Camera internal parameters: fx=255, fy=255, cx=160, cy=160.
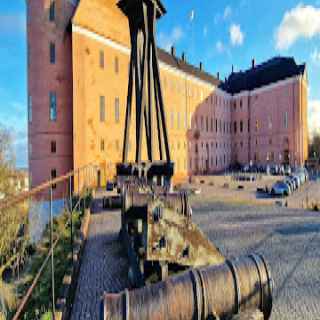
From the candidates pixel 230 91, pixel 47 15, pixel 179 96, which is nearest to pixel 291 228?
pixel 47 15

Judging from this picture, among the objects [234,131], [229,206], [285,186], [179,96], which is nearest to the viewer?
[229,206]

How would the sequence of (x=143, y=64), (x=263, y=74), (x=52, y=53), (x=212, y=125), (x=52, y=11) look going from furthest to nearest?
(x=263, y=74) → (x=212, y=125) → (x=52, y=53) → (x=52, y=11) → (x=143, y=64)

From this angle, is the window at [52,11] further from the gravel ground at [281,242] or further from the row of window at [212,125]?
the row of window at [212,125]

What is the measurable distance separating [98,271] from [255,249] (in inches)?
136

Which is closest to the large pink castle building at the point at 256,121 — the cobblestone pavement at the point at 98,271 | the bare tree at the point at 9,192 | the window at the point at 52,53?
the window at the point at 52,53

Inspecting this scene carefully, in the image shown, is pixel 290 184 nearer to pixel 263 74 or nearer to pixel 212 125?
pixel 212 125

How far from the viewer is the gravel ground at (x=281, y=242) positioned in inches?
139

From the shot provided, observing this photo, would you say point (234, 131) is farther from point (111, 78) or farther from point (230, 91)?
point (111, 78)

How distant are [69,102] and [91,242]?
55.4 feet

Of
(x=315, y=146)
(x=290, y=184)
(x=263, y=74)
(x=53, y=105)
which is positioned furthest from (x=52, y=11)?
(x=315, y=146)

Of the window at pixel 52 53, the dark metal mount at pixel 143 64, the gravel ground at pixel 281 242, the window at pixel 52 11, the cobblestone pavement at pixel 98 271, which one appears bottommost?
the gravel ground at pixel 281 242

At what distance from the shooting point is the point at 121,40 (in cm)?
2381

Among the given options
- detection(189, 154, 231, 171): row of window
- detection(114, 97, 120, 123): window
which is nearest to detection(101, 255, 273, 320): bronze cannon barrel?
detection(114, 97, 120, 123): window

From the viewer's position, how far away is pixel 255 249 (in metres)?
5.71
